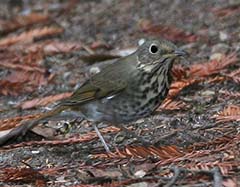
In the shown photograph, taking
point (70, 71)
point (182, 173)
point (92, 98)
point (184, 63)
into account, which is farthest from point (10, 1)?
point (182, 173)

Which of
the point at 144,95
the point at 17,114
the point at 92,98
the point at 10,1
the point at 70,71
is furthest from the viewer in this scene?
the point at 10,1

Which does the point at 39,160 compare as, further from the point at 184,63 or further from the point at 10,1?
the point at 10,1

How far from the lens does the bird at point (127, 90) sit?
4059mm

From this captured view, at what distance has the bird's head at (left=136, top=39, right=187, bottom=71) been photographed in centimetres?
407

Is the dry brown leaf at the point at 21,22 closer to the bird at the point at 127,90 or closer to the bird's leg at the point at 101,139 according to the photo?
the bird at the point at 127,90

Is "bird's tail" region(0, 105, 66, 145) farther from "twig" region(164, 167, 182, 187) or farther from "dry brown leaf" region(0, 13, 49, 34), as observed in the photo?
A: "dry brown leaf" region(0, 13, 49, 34)

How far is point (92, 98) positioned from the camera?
4328mm

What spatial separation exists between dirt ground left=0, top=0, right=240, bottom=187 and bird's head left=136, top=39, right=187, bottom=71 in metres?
0.40

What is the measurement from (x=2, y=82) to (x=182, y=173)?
2.33 m

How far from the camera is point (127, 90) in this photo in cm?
412

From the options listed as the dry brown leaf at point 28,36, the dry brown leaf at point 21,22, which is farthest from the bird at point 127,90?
the dry brown leaf at point 21,22

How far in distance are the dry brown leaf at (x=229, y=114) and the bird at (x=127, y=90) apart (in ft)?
1.19

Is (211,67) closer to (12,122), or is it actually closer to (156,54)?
(156,54)

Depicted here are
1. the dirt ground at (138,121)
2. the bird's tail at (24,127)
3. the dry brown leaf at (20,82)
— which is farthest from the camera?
the dry brown leaf at (20,82)
